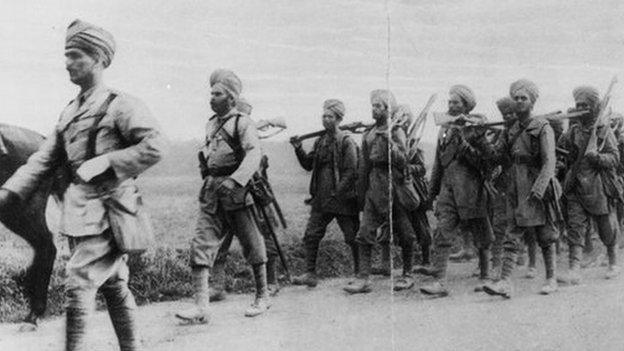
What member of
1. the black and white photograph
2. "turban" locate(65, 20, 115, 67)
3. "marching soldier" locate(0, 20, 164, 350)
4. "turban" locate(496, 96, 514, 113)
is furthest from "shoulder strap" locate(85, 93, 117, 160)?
"turban" locate(496, 96, 514, 113)

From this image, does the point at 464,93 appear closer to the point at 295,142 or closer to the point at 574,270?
the point at 295,142

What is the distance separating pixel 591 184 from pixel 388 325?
2396 mm

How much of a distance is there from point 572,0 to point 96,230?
3798mm

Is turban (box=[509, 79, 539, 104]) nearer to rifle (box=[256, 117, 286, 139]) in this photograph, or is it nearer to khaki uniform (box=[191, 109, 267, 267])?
rifle (box=[256, 117, 286, 139])

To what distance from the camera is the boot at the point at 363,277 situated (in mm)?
6426

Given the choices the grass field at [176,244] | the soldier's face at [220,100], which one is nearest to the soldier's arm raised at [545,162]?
the grass field at [176,244]

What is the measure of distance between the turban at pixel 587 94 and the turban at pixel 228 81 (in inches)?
103

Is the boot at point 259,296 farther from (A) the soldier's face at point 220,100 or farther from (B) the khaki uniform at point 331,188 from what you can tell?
(A) the soldier's face at point 220,100

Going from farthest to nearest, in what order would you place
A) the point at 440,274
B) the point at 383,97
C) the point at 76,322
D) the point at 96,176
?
the point at 383,97 < the point at 440,274 < the point at 96,176 < the point at 76,322

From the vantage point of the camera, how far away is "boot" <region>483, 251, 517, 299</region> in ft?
19.9

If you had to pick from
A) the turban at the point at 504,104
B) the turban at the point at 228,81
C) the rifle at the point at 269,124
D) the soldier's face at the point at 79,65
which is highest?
the soldier's face at the point at 79,65

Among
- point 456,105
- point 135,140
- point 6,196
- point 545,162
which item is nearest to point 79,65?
point 135,140

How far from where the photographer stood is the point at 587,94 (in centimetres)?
680

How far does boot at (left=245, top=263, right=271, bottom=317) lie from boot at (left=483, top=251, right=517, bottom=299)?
1509 mm
